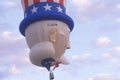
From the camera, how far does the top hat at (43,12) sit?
39.8 ft

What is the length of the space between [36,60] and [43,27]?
120cm

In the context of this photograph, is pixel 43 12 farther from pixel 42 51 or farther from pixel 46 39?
pixel 42 51

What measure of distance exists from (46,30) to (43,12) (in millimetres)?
657

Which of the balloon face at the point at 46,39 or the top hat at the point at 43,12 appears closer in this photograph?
the balloon face at the point at 46,39

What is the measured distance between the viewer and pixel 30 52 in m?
12.2

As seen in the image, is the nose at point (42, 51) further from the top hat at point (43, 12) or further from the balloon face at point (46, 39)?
the top hat at point (43, 12)

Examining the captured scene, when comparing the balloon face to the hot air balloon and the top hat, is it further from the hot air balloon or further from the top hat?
the top hat

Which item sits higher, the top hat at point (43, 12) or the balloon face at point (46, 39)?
the top hat at point (43, 12)

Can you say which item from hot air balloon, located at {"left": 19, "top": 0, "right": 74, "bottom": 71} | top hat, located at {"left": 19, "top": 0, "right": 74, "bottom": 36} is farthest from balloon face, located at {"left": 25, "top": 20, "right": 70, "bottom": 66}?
top hat, located at {"left": 19, "top": 0, "right": 74, "bottom": 36}

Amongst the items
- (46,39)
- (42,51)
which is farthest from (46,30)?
(42,51)

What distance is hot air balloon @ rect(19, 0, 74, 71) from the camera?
12.0m

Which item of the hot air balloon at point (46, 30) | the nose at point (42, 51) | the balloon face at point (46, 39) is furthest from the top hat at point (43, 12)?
the nose at point (42, 51)

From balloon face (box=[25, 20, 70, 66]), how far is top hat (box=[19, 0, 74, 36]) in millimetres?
162

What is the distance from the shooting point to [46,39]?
12148 mm
